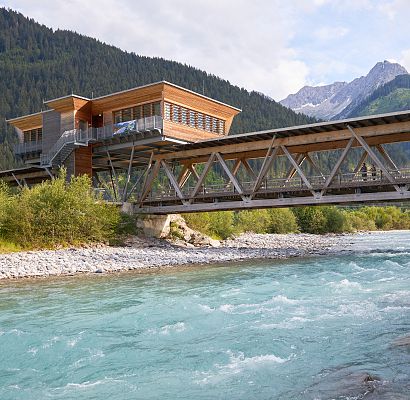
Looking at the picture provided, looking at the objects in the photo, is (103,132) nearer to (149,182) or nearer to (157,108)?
(157,108)

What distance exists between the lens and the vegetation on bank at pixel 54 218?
25.5 meters

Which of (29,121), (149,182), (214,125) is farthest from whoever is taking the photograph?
(29,121)

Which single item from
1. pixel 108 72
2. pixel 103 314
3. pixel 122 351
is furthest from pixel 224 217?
pixel 108 72

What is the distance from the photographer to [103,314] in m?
11.6

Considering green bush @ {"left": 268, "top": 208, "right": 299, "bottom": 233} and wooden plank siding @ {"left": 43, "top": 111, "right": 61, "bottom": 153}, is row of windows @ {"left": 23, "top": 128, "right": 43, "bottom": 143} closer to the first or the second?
wooden plank siding @ {"left": 43, "top": 111, "right": 61, "bottom": 153}

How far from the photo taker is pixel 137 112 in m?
32.2

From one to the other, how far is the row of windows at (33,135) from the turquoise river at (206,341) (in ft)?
84.3

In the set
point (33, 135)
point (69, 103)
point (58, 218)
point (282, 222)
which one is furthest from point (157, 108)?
point (282, 222)

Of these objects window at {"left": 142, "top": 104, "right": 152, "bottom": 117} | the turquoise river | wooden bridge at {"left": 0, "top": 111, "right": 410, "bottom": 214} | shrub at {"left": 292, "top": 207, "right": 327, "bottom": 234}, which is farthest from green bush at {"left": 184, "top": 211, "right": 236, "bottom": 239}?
shrub at {"left": 292, "top": 207, "right": 327, "bottom": 234}

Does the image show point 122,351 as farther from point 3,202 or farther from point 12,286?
point 3,202

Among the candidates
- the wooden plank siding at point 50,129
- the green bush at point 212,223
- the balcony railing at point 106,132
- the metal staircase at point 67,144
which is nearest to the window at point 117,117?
the balcony railing at point 106,132

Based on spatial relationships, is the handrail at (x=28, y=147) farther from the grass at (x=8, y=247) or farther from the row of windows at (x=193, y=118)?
the grass at (x=8, y=247)

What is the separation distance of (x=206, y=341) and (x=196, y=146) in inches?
890

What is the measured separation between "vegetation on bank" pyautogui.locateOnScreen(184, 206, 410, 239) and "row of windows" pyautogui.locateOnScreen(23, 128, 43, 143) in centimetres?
1351
